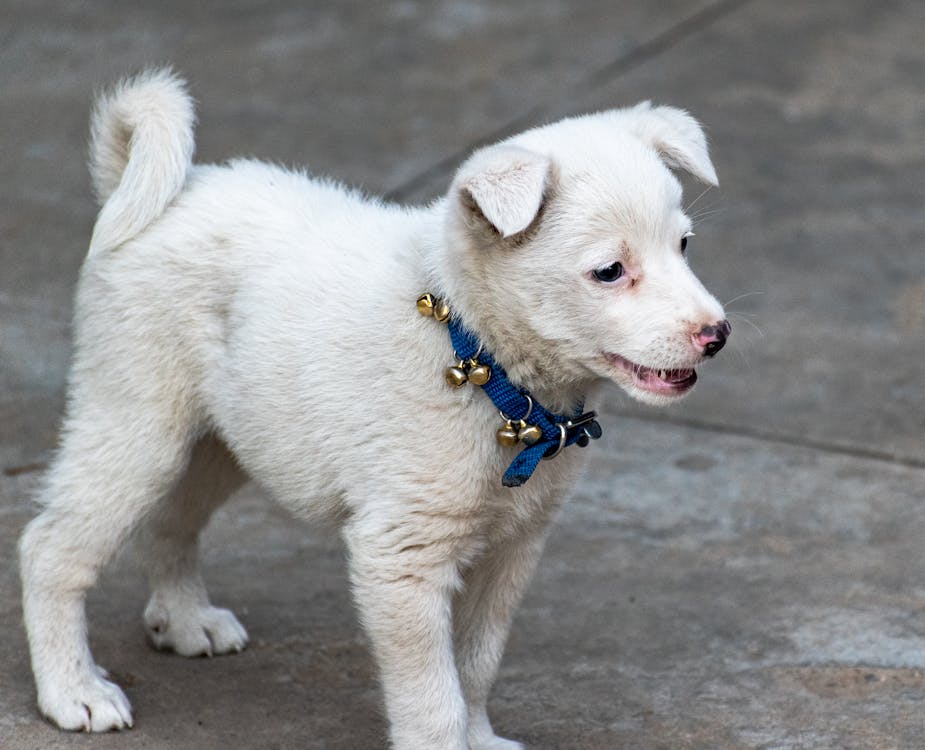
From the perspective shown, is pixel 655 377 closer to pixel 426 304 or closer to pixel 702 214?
pixel 426 304

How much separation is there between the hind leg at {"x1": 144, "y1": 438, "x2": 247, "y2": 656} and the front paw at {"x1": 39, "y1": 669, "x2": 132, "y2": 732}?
0.38m

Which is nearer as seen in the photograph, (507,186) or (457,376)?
(507,186)

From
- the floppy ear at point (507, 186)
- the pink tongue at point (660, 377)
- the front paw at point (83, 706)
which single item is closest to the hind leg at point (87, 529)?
the front paw at point (83, 706)

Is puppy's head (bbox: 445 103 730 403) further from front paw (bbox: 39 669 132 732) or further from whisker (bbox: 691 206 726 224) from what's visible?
front paw (bbox: 39 669 132 732)

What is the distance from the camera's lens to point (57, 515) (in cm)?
368

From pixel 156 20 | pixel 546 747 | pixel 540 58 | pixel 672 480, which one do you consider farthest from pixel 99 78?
pixel 546 747

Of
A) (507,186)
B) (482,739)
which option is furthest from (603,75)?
(507,186)

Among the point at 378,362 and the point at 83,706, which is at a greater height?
the point at 378,362

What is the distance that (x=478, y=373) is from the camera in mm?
3203

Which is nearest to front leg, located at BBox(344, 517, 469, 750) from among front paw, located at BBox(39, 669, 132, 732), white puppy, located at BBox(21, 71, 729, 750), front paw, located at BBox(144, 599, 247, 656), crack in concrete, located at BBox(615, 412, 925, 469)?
white puppy, located at BBox(21, 71, 729, 750)

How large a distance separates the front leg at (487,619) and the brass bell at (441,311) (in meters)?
0.59

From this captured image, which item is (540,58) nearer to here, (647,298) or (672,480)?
(672,480)

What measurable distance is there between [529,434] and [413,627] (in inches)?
18.4

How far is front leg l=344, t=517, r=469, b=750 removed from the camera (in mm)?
3246
